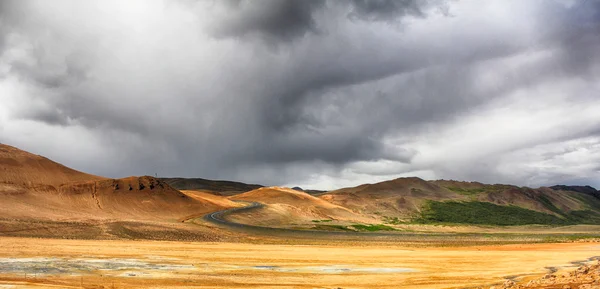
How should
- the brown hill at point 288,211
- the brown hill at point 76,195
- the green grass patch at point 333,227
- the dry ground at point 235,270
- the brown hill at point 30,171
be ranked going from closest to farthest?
the dry ground at point 235,270
the brown hill at point 76,195
the brown hill at point 30,171
the green grass patch at point 333,227
the brown hill at point 288,211

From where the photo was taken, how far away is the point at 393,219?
15575 cm

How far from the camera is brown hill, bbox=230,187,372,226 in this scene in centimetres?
10506

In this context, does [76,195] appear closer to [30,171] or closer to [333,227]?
[30,171]

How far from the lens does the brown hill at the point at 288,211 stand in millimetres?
105062

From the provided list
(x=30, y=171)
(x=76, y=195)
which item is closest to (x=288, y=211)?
(x=76, y=195)

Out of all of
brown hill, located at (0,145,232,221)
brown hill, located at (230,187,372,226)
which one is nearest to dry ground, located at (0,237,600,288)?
brown hill, located at (0,145,232,221)

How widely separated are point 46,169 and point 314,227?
62.3 metres

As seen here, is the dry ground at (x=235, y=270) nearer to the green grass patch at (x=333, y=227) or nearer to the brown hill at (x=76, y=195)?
the brown hill at (x=76, y=195)

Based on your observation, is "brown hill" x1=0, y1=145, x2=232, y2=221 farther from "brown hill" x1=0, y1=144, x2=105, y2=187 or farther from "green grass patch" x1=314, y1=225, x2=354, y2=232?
"green grass patch" x1=314, y1=225, x2=354, y2=232

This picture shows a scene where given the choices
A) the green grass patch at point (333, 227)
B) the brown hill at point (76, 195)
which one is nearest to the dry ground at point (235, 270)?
the brown hill at point (76, 195)

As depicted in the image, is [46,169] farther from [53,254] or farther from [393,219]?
[393,219]

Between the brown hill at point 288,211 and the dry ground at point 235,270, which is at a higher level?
the brown hill at point 288,211

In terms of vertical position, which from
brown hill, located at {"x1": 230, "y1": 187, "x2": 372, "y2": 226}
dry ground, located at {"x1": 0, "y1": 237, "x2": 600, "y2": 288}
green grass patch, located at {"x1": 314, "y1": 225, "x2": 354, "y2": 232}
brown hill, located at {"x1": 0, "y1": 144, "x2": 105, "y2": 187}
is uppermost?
brown hill, located at {"x1": 0, "y1": 144, "x2": 105, "y2": 187}

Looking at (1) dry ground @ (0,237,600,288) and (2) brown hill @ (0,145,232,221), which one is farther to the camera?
(2) brown hill @ (0,145,232,221)
